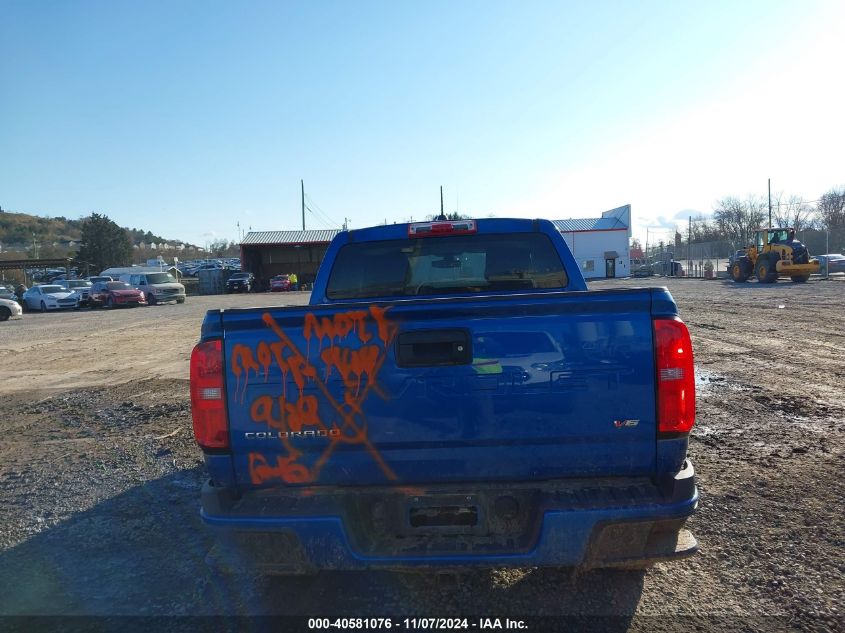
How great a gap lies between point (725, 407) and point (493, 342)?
5480mm

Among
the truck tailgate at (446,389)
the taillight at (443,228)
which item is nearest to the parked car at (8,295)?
the taillight at (443,228)

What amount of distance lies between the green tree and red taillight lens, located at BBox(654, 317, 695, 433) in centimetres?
8022

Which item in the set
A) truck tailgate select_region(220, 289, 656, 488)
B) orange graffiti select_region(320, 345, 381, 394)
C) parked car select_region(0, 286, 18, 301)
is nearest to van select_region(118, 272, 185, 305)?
parked car select_region(0, 286, 18, 301)

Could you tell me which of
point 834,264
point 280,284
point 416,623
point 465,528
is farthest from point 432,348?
point 280,284

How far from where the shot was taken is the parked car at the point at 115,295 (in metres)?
33.7

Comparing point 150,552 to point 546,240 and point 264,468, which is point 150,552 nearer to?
point 264,468

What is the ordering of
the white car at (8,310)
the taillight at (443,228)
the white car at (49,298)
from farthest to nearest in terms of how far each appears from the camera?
the white car at (49,298)
the white car at (8,310)
the taillight at (443,228)

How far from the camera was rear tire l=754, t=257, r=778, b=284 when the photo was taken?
97.7 ft

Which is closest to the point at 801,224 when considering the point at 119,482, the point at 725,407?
the point at 725,407

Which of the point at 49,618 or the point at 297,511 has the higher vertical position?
the point at 297,511

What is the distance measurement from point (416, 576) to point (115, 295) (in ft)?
114

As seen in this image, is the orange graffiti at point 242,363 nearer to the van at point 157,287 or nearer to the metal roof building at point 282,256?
the van at point 157,287

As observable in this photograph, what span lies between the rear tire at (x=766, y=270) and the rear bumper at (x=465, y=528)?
→ 103ft

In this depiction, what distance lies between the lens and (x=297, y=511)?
2.68m
